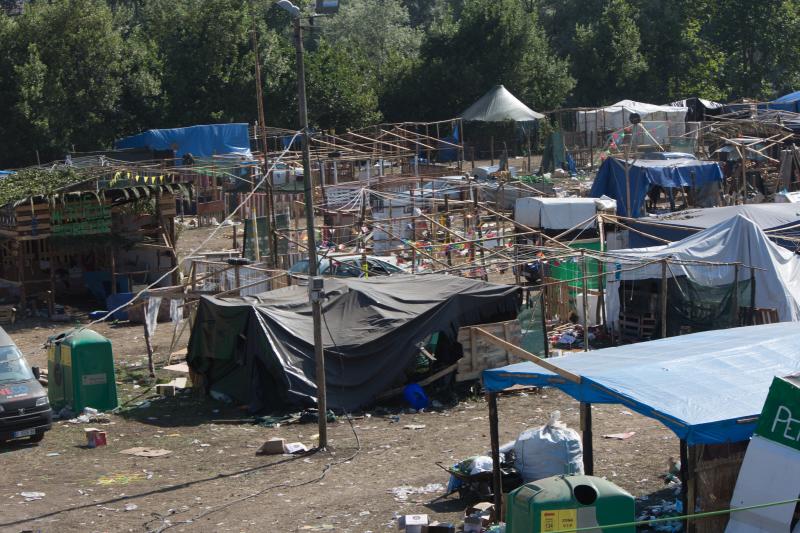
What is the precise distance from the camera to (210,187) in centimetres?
3769

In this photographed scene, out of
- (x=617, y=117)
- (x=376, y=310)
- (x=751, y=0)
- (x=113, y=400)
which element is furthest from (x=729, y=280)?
(x=751, y=0)

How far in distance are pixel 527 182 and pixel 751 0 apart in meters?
26.3

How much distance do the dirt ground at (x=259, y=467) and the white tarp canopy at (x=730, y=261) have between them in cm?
383

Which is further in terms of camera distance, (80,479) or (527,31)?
(527,31)

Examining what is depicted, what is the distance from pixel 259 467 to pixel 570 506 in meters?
6.20

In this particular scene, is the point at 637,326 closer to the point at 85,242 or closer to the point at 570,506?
the point at 570,506

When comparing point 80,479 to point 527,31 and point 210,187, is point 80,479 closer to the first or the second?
point 210,187

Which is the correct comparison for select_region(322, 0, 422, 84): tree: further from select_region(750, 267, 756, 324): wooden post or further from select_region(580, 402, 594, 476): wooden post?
select_region(580, 402, 594, 476): wooden post

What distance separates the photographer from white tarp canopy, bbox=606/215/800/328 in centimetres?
1903

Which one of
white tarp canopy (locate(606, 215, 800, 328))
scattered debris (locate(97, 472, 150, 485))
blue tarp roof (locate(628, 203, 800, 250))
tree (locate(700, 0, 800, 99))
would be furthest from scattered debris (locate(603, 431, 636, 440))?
tree (locate(700, 0, 800, 99))

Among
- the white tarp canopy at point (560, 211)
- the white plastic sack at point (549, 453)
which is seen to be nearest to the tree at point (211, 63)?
the white tarp canopy at point (560, 211)

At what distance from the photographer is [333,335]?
16.2 m

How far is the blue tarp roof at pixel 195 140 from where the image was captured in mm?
40562

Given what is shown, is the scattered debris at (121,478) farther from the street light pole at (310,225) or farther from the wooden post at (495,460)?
the wooden post at (495,460)
